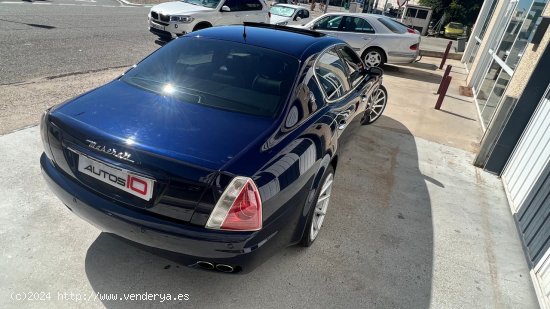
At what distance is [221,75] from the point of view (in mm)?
2590

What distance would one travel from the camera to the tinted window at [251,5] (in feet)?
34.8

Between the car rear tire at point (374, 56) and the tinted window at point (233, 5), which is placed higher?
the tinted window at point (233, 5)

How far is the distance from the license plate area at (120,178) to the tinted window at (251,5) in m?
9.83

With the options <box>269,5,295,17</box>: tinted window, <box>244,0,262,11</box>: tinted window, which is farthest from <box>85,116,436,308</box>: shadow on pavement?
<box>269,5,295,17</box>: tinted window

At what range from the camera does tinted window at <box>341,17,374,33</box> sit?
1000 centimetres

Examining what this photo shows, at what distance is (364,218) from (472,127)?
4609mm

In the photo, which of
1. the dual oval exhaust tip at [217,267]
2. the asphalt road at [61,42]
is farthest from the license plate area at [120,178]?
the asphalt road at [61,42]

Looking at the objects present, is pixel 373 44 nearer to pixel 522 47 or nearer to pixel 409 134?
pixel 522 47

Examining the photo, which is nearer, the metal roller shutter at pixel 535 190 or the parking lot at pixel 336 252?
the parking lot at pixel 336 252

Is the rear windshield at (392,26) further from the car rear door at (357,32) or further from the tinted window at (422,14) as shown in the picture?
the tinted window at (422,14)

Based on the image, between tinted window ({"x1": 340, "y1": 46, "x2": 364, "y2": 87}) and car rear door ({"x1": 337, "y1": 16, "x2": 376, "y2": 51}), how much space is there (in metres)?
6.25

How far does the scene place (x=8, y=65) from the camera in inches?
236
